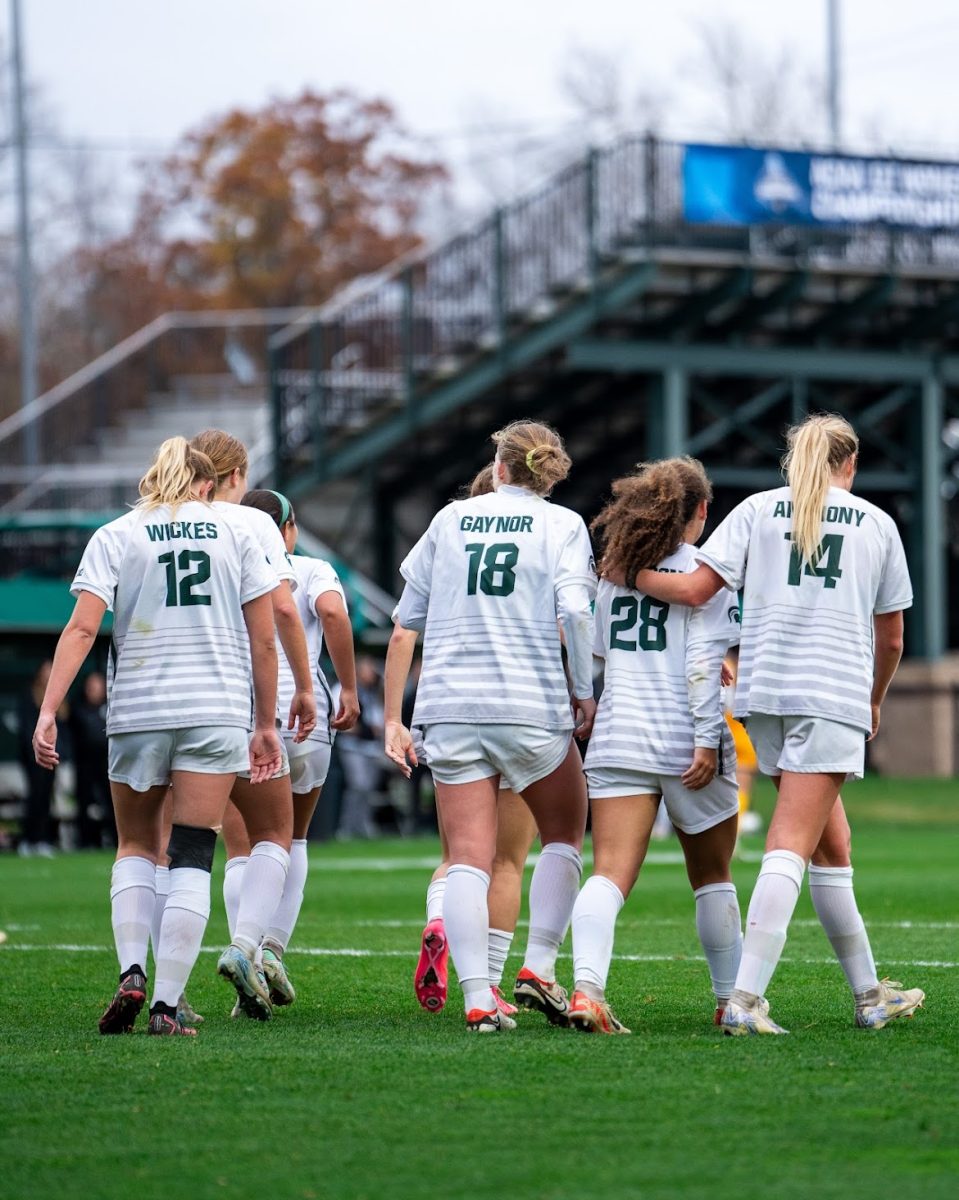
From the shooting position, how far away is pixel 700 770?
21.4 feet

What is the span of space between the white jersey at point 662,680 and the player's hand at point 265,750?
1.07 metres

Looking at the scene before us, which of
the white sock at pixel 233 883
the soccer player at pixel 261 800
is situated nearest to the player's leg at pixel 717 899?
the soccer player at pixel 261 800

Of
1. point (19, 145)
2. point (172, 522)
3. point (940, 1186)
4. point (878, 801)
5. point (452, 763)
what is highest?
point (19, 145)

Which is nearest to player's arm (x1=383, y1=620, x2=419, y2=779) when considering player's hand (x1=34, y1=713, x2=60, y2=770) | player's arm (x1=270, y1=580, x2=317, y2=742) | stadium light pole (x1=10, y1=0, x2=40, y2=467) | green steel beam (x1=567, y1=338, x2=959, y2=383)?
player's arm (x1=270, y1=580, x2=317, y2=742)

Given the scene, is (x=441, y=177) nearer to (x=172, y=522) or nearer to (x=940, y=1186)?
(x=172, y=522)

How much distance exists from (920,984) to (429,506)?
21.2m

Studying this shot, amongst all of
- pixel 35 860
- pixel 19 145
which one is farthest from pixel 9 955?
pixel 19 145

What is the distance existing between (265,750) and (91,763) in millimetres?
13067

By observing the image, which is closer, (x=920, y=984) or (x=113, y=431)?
(x=920, y=984)

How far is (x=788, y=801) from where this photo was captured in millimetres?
6520

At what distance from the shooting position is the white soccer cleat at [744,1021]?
643 centimetres

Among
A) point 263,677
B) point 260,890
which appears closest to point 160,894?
point 260,890

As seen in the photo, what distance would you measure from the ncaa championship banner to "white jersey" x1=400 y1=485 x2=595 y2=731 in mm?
17253

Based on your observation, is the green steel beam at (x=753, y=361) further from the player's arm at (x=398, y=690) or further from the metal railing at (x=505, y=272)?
the player's arm at (x=398, y=690)
